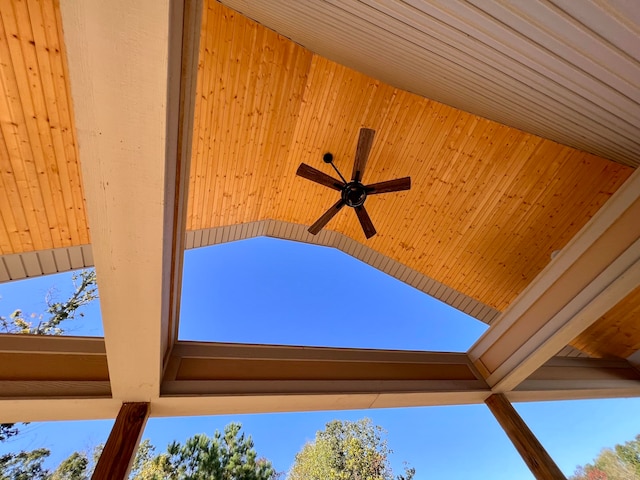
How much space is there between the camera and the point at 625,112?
68.8 inches

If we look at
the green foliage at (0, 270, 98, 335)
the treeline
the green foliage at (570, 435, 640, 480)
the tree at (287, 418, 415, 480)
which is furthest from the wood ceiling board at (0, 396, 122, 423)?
the green foliage at (570, 435, 640, 480)

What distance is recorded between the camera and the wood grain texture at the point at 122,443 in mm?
1673

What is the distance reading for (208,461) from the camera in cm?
696

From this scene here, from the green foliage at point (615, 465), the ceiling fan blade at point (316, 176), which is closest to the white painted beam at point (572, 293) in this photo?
the ceiling fan blade at point (316, 176)

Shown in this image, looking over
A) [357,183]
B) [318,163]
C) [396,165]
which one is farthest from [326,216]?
[396,165]

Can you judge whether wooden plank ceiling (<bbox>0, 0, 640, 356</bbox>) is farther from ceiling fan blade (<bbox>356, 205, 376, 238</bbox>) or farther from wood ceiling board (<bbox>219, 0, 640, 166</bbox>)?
wood ceiling board (<bbox>219, 0, 640, 166</bbox>)

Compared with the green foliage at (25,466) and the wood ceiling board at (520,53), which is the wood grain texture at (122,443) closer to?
the wood ceiling board at (520,53)

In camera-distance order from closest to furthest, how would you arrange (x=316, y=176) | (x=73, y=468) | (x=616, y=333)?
(x=316, y=176), (x=616, y=333), (x=73, y=468)

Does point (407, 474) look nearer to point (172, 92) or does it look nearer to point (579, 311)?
point (579, 311)

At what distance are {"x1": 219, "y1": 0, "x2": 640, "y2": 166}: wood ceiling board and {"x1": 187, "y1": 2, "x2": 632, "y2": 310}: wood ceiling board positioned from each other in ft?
3.85

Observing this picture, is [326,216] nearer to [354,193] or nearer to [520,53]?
[354,193]

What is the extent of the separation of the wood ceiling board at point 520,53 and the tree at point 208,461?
859 centimetres

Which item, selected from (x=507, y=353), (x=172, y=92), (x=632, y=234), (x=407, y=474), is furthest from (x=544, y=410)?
(x=172, y=92)

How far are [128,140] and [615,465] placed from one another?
35.7 ft
